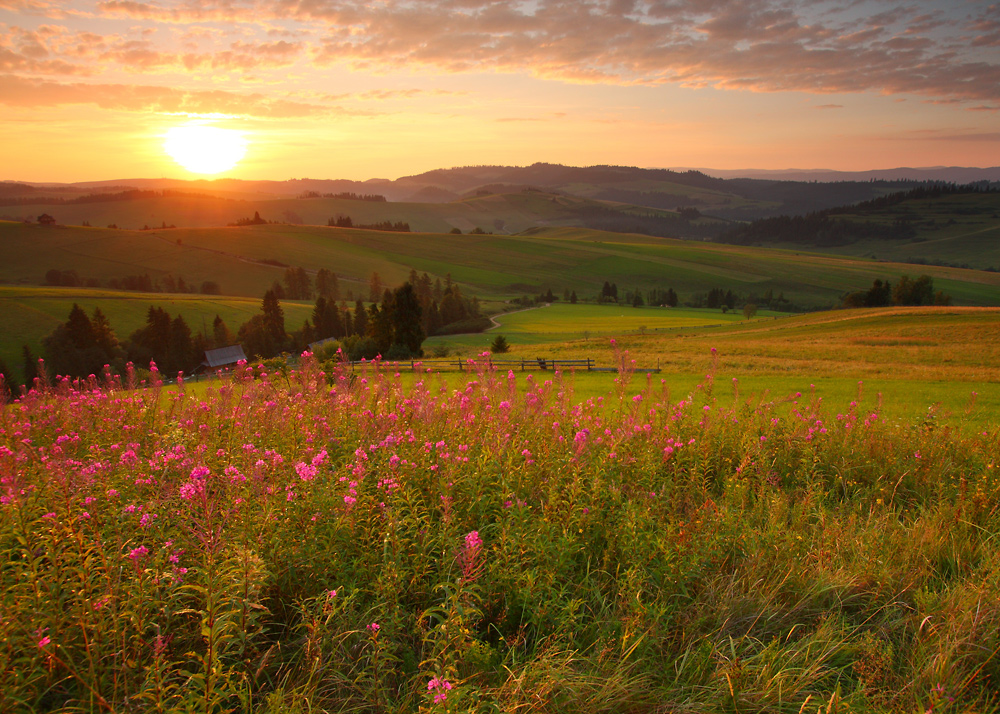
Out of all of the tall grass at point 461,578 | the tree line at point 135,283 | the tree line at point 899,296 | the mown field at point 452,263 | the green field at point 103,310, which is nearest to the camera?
the tall grass at point 461,578

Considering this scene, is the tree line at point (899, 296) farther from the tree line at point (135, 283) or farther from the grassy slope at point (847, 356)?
the tree line at point (135, 283)

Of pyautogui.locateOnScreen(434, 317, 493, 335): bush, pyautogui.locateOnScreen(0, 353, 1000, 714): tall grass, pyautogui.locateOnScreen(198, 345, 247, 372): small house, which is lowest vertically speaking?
pyautogui.locateOnScreen(198, 345, 247, 372): small house

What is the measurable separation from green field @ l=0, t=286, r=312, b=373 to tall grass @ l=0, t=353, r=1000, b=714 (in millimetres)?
70568

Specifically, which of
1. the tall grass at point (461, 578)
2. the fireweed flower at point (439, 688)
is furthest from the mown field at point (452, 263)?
the fireweed flower at point (439, 688)

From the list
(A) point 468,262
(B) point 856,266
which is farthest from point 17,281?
(B) point 856,266

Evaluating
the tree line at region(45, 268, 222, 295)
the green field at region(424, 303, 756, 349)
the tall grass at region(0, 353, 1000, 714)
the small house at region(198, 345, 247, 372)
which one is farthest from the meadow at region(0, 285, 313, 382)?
the tall grass at region(0, 353, 1000, 714)

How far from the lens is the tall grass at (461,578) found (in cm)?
362

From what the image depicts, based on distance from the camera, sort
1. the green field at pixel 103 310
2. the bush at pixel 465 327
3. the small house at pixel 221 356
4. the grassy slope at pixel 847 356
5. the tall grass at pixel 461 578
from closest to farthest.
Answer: the tall grass at pixel 461 578 → the grassy slope at pixel 847 356 → the small house at pixel 221 356 → the green field at pixel 103 310 → the bush at pixel 465 327

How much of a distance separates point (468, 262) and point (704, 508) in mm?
144183

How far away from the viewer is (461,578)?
4070 mm

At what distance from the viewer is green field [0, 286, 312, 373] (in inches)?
2508

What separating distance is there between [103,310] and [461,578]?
88.8m

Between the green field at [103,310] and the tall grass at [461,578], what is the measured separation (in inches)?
2778

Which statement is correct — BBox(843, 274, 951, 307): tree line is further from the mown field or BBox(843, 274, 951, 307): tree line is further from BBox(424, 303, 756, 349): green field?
the mown field
